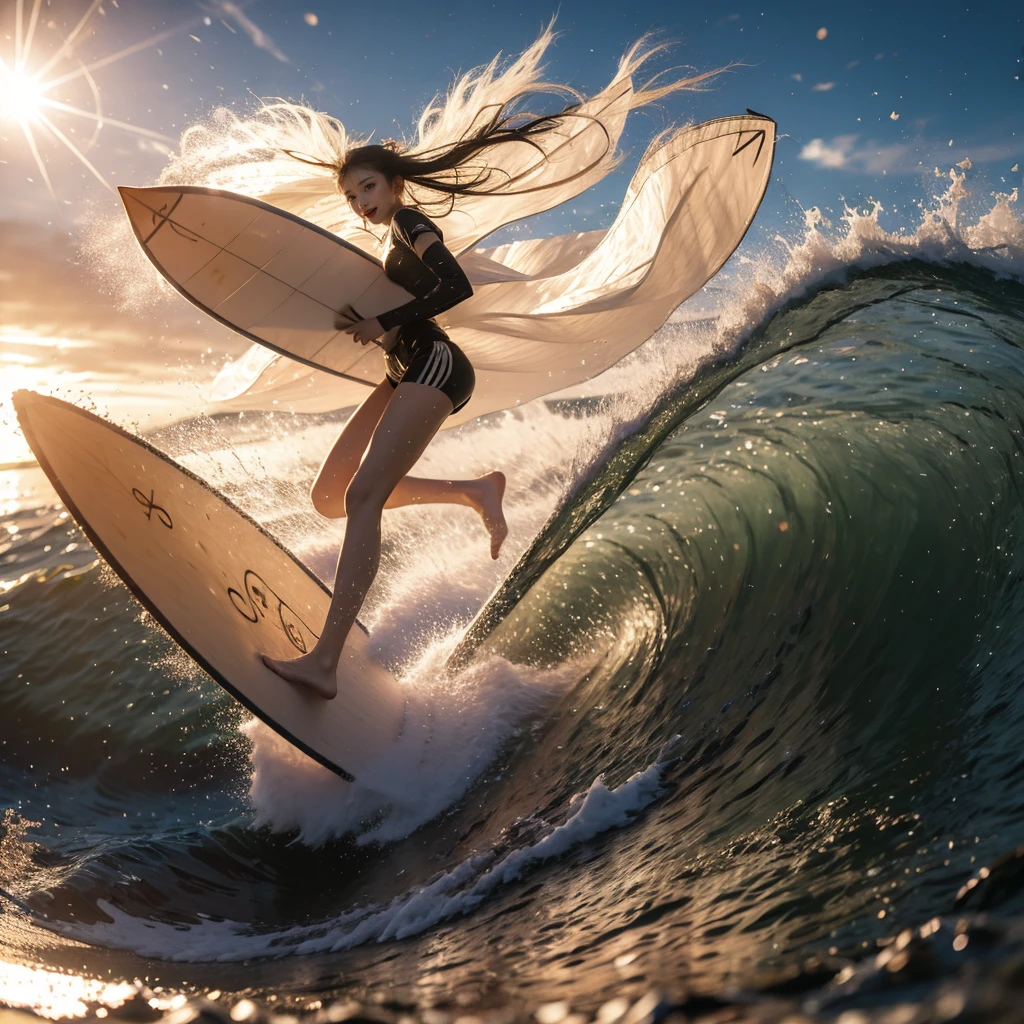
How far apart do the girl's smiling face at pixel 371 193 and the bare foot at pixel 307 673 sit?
69.6 inches

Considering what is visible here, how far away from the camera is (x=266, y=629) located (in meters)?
3.16

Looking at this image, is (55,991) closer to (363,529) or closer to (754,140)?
(363,529)

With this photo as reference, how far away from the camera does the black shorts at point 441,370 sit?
3.02m

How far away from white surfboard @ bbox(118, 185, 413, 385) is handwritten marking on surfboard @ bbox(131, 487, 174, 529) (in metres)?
0.88

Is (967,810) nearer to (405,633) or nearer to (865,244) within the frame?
(405,633)

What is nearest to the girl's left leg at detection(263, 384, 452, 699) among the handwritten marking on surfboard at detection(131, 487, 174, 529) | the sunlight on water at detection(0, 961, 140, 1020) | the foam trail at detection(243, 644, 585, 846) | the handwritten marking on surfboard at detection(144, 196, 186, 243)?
the foam trail at detection(243, 644, 585, 846)

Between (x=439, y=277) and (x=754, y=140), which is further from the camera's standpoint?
(x=754, y=140)

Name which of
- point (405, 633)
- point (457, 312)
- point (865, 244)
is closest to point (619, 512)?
point (405, 633)

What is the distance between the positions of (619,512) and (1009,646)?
103 inches

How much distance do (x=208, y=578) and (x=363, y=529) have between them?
0.68 m

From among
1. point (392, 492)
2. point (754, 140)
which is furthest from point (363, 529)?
point (754, 140)

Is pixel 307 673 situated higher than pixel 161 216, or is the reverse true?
pixel 161 216

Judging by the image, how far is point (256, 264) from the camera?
339 centimetres

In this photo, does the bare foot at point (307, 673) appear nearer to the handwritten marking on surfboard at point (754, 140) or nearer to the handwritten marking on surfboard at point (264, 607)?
the handwritten marking on surfboard at point (264, 607)
